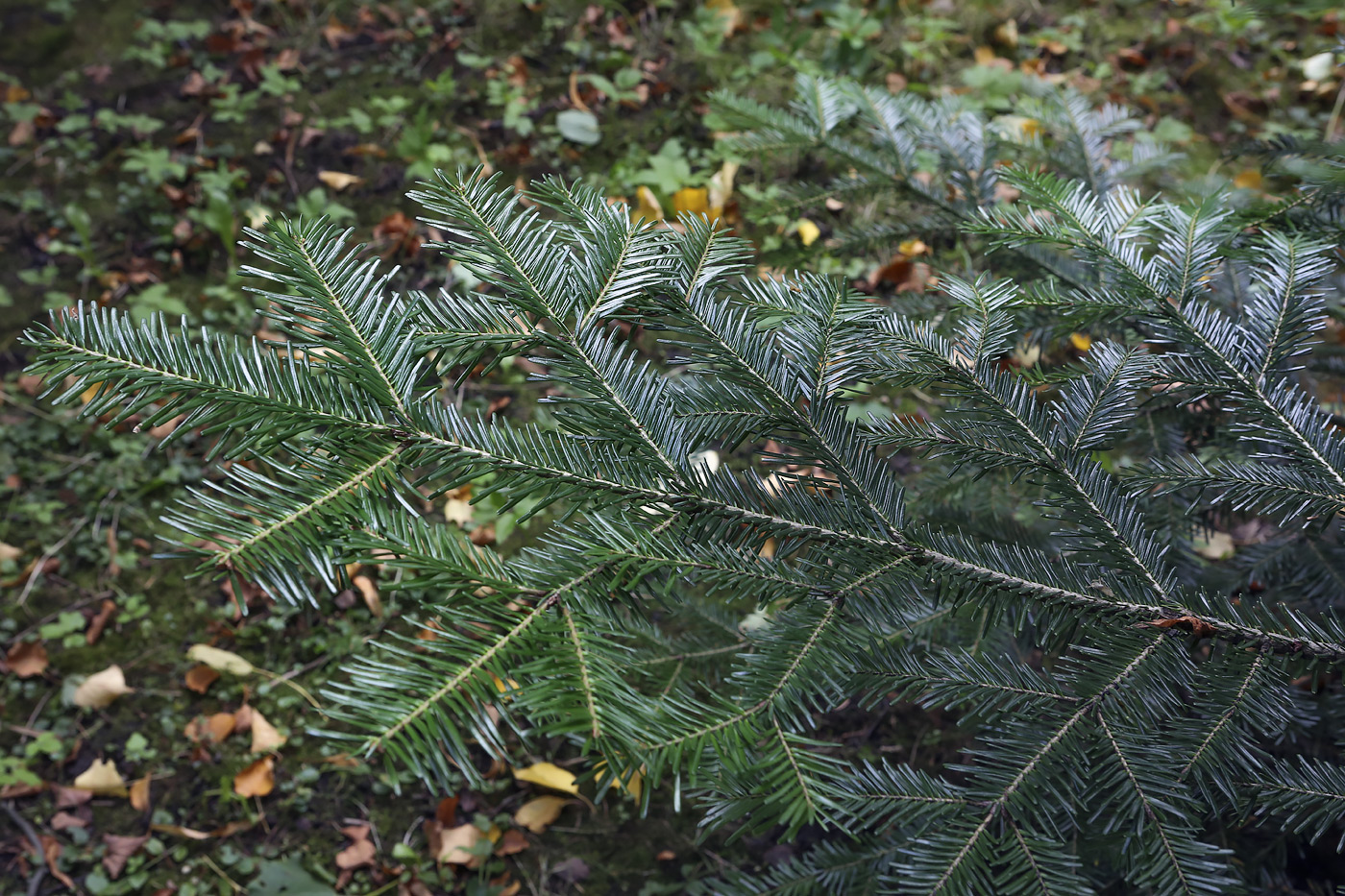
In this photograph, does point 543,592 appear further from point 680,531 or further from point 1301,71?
point 1301,71


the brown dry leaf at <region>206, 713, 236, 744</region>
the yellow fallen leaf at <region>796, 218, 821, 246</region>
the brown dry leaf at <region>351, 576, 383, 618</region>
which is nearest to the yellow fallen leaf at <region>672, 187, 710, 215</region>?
the yellow fallen leaf at <region>796, 218, 821, 246</region>

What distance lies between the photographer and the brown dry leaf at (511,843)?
6.36 ft

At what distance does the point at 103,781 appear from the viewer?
2.05m

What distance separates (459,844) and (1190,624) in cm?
170

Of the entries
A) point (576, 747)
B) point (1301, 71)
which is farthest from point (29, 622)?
point (1301, 71)

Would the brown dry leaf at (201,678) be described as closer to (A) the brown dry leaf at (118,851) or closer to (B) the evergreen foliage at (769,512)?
(A) the brown dry leaf at (118,851)

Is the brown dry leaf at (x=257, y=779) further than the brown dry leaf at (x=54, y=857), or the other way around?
the brown dry leaf at (x=257, y=779)

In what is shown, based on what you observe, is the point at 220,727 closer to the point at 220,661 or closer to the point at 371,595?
the point at 220,661

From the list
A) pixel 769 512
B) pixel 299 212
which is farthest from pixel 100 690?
pixel 769 512

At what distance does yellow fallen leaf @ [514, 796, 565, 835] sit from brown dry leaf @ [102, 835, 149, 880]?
0.94 metres

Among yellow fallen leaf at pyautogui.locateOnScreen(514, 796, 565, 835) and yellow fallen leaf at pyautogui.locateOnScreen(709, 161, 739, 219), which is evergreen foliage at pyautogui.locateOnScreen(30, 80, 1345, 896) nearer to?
yellow fallen leaf at pyautogui.locateOnScreen(514, 796, 565, 835)

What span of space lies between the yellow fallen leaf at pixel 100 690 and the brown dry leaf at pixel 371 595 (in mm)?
660

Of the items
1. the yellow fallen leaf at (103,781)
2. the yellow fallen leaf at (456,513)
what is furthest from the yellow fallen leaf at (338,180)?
the yellow fallen leaf at (103,781)

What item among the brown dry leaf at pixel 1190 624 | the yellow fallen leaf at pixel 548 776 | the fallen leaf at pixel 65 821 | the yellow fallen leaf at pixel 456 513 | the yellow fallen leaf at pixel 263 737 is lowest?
the fallen leaf at pixel 65 821
